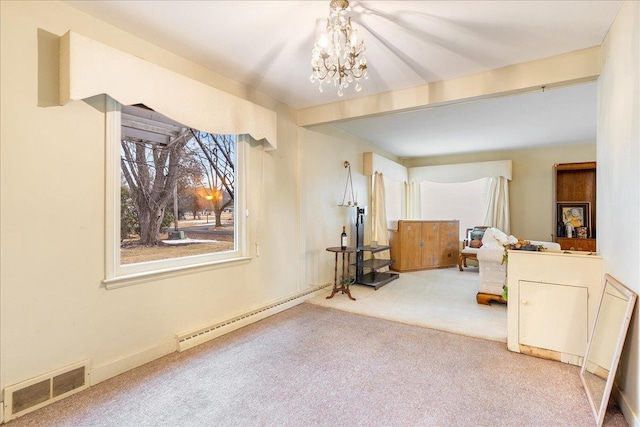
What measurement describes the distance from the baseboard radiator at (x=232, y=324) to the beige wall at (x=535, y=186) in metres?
4.79

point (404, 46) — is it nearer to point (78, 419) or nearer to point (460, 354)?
point (460, 354)

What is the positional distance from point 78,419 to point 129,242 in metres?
1.11

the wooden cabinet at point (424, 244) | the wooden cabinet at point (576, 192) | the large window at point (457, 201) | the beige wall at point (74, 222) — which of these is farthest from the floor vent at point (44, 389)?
the wooden cabinet at point (576, 192)

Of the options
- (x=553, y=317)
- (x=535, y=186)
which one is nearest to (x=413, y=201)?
(x=535, y=186)

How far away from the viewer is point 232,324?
2893mm

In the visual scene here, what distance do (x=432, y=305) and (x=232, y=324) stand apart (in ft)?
7.56

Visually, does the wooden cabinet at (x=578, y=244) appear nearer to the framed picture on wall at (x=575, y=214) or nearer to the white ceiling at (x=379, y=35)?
the framed picture on wall at (x=575, y=214)

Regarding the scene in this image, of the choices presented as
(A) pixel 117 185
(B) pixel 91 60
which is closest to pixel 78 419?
(A) pixel 117 185

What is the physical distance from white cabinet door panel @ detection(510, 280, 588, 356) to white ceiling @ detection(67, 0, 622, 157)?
185cm

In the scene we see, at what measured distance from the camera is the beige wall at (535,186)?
5.74 metres

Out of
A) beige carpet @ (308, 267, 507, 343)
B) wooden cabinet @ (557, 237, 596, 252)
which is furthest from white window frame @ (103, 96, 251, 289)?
wooden cabinet @ (557, 237, 596, 252)

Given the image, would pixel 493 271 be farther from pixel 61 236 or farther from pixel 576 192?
pixel 61 236

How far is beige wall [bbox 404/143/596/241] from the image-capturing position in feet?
18.8

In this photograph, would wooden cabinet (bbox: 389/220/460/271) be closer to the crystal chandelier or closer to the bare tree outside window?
the bare tree outside window
